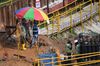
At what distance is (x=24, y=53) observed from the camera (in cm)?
1441

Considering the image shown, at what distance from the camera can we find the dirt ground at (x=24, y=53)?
42.2 ft

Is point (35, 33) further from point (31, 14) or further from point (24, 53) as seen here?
point (31, 14)

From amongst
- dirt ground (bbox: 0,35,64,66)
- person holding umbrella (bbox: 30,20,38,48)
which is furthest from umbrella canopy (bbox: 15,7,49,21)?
dirt ground (bbox: 0,35,64,66)

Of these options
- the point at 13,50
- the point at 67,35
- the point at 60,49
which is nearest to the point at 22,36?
the point at 13,50

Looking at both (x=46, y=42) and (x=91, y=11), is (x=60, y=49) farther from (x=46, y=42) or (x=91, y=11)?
(x=91, y=11)

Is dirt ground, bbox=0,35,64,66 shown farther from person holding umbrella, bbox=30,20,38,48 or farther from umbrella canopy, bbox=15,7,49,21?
umbrella canopy, bbox=15,7,49,21

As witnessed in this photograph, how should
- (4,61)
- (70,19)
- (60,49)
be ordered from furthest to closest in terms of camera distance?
1. (70,19)
2. (60,49)
3. (4,61)

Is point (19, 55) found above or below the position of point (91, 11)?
below

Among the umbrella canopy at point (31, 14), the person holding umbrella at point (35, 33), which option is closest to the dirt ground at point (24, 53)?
the person holding umbrella at point (35, 33)

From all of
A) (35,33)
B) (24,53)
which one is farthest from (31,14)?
(24,53)

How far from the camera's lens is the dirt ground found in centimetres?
1286

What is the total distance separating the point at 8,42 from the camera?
50.9 ft

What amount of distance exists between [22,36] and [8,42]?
876 mm

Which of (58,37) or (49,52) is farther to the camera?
(58,37)
